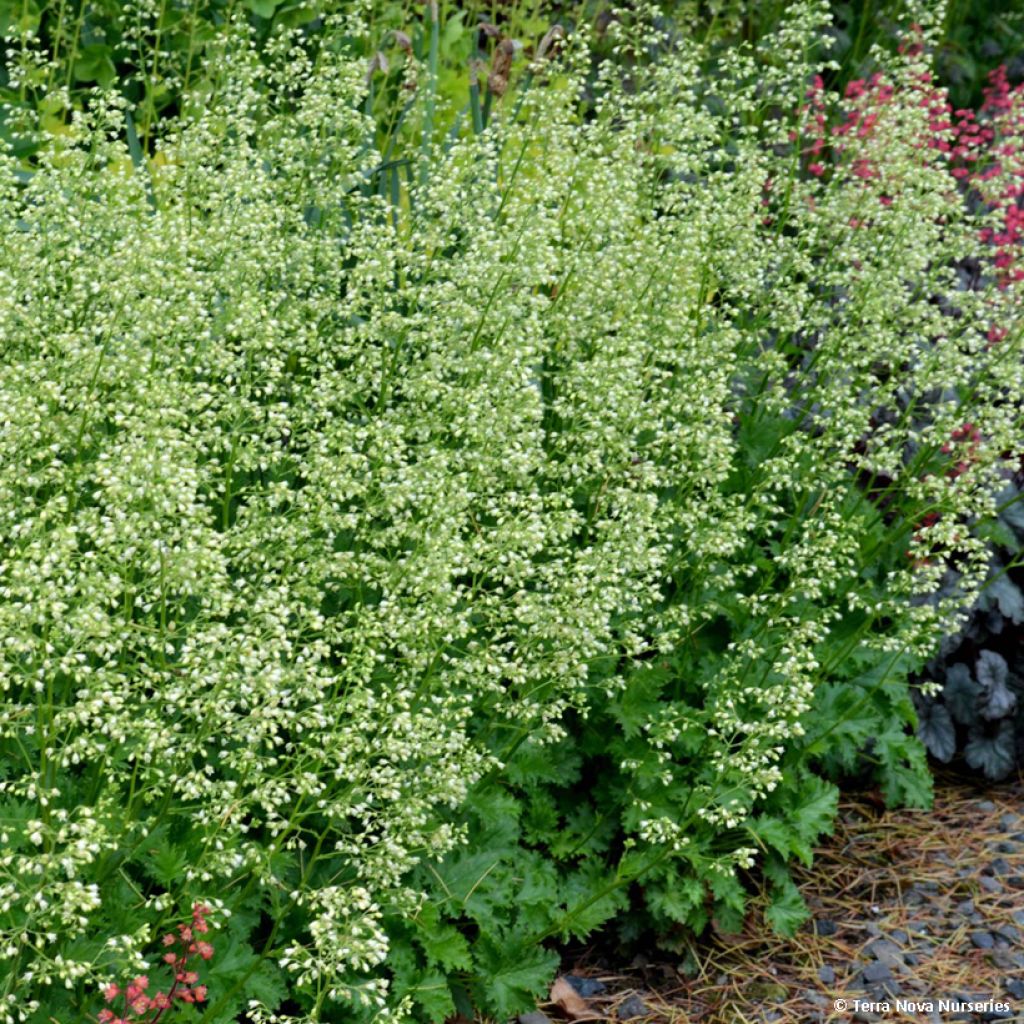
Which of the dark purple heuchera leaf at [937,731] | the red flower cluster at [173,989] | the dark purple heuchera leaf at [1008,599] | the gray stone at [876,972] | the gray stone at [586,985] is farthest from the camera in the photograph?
the dark purple heuchera leaf at [1008,599]

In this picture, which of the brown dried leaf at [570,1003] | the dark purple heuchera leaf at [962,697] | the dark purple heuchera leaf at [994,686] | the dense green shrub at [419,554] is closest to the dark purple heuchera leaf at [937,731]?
the dark purple heuchera leaf at [962,697]

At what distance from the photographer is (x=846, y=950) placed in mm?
4453

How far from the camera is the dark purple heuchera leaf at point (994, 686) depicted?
5.32 m

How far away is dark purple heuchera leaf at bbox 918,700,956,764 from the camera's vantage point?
17.4 feet

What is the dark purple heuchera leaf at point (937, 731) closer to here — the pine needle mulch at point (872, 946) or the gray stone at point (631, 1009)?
the pine needle mulch at point (872, 946)

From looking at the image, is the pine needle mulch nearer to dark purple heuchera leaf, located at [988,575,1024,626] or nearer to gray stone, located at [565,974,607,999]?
gray stone, located at [565,974,607,999]

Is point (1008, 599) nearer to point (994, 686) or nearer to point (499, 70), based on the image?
point (994, 686)

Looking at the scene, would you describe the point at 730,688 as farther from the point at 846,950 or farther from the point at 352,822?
the point at 352,822

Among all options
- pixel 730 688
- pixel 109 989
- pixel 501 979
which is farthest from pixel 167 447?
pixel 730 688

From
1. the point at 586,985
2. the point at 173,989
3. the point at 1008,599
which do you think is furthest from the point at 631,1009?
the point at 1008,599

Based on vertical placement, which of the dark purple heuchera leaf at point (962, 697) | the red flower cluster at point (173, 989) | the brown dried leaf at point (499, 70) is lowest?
the dark purple heuchera leaf at point (962, 697)

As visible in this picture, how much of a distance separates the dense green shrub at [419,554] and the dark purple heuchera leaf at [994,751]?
0.58 m

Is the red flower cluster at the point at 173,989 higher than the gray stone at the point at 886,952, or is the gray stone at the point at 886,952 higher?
the red flower cluster at the point at 173,989

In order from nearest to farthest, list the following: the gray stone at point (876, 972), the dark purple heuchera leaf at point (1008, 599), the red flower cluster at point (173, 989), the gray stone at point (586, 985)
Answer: the red flower cluster at point (173, 989) → the gray stone at point (586, 985) → the gray stone at point (876, 972) → the dark purple heuchera leaf at point (1008, 599)
